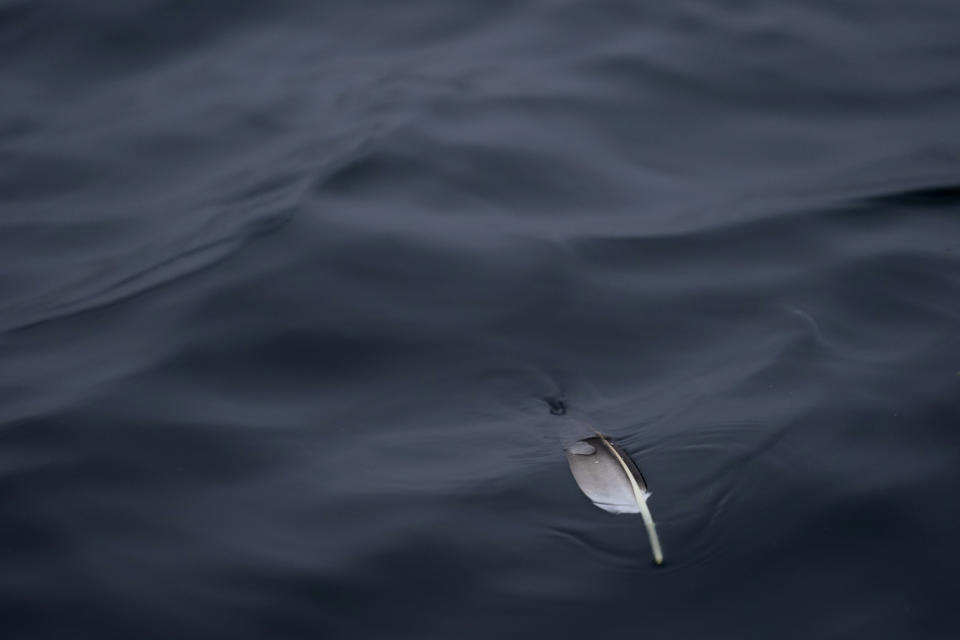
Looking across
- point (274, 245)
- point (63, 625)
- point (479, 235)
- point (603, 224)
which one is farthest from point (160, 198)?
point (63, 625)

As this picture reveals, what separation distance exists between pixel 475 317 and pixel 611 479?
0.94 m

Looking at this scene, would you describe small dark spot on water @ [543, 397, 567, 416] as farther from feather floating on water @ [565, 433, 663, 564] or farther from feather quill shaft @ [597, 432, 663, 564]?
feather quill shaft @ [597, 432, 663, 564]

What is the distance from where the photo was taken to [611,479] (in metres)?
2.47

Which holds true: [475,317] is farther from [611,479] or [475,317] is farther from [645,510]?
[645,510]

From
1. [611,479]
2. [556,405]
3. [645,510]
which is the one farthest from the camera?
[556,405]

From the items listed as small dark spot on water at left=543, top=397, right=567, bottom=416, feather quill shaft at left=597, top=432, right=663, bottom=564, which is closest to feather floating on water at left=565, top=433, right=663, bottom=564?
feather quill shaft at left=597, top=432, right=663, bottom=564

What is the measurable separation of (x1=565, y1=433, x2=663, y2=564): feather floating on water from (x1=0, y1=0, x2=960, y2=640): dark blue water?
0.03m

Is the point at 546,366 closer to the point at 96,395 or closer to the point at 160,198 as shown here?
the point at 96,395

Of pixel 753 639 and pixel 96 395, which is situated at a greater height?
pixel 96 395

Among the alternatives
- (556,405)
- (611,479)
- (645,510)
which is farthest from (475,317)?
(645,510)

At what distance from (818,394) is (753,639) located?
902 mm

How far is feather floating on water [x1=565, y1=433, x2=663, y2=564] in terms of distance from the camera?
2383 millimetres

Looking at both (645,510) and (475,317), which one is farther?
(475,317)

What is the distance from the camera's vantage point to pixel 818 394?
2803 mm
